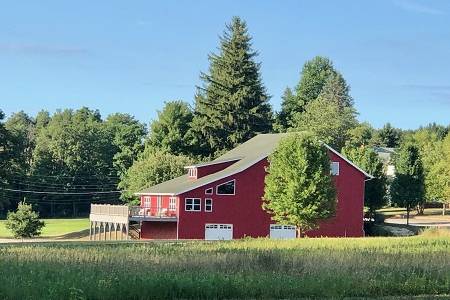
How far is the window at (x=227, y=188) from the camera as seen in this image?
63.3 meters

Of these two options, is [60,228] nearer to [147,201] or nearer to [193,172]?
[147,201]

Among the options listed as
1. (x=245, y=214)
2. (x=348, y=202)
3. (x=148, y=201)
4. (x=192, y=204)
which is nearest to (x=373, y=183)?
(x=348, y=202)

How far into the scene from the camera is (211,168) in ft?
228

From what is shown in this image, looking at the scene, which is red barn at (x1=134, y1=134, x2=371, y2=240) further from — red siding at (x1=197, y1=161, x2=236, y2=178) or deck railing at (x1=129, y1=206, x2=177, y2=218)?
red siding at (x1=197, y1=161, x2=236, y2=178)

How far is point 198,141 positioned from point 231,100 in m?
7.97

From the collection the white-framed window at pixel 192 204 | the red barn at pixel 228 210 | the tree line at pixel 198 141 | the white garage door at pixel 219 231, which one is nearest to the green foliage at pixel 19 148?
the tree line at pixel 198 141

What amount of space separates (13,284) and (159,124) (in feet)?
268

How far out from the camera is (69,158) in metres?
122

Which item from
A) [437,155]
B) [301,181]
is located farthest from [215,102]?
[301,181]

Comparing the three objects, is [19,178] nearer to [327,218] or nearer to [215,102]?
[215,102]

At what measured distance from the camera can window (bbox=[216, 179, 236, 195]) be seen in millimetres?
63312

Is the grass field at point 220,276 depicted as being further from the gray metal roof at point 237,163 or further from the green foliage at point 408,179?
the green foliage at point 408,179

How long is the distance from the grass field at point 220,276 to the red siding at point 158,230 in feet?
129

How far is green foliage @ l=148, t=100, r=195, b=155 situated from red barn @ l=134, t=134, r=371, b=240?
2922cm
